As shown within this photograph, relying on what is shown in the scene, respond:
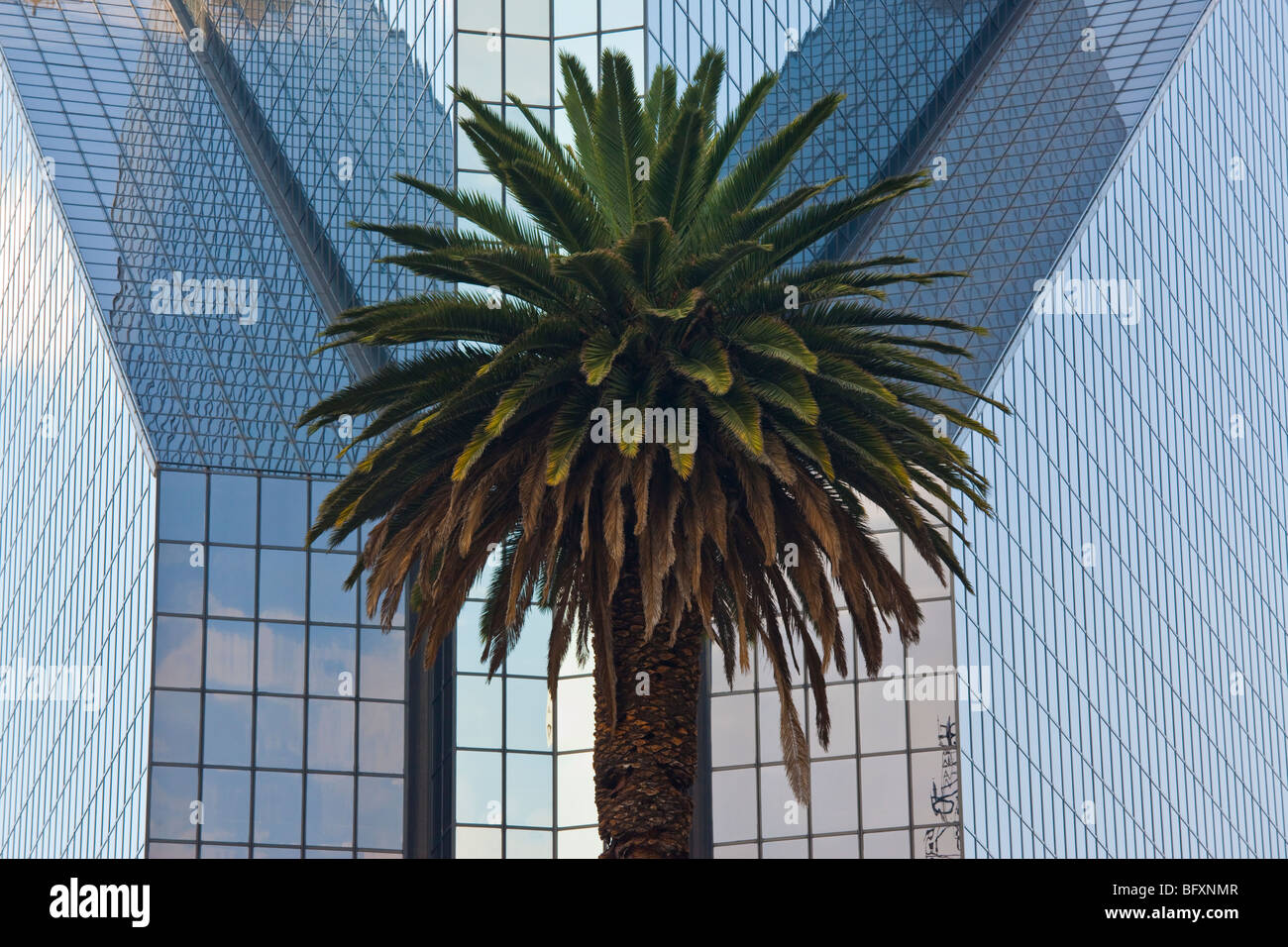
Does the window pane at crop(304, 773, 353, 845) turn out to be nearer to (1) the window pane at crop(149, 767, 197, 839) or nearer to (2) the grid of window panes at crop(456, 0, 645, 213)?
(1) the window pane at crop(149, 767, 197, 839)

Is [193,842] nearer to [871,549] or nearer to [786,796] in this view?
[786,796]

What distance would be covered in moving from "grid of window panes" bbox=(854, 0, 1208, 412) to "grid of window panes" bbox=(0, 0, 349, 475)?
19774 mm

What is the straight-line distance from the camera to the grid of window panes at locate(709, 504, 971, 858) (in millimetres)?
67750

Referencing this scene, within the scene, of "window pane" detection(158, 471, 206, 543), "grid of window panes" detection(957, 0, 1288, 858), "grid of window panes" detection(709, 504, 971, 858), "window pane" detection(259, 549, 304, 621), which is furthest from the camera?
"grid of window panes" detection(957, 0, 1288, 858)

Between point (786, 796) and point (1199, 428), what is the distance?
3816 cm

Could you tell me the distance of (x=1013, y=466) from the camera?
78375 millimetres

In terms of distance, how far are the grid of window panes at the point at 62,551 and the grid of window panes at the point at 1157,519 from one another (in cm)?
2657

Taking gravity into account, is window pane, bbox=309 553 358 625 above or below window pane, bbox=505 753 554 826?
above

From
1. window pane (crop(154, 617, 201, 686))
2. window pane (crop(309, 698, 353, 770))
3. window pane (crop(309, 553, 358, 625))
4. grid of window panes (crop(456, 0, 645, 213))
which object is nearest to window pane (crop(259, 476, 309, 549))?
window pane (crop(309, 553, 358, 625))

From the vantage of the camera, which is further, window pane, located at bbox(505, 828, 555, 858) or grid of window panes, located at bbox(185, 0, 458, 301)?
grid of window panes, located at bbox(185, 0, 458, 301)

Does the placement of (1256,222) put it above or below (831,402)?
above

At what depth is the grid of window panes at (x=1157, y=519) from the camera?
76375 mm

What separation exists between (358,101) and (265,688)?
789 inches
